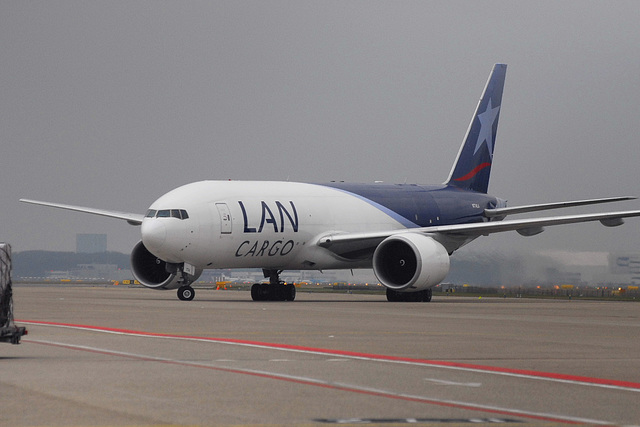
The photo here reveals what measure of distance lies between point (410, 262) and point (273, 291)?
564 centimetres

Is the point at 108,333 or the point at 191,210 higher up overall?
the point at 191,210

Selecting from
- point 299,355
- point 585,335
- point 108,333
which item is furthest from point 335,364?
point 585,335

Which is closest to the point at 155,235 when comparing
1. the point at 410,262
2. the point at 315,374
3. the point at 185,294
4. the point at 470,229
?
the point at 185,294

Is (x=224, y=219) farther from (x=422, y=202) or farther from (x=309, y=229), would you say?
(x=422, y=202)

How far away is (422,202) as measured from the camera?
49094 millimetres

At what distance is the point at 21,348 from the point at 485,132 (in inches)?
1595

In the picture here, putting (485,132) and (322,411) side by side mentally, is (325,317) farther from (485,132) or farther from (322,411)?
(485,132)

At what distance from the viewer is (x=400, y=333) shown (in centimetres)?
2241

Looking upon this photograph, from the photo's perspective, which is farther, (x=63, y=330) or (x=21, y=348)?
(x=63, y=330)

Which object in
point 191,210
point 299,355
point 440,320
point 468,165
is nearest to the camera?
point 299,355

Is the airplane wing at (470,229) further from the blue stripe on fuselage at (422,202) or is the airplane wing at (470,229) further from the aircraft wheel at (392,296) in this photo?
the blue stripe on fuselage at (422,202)

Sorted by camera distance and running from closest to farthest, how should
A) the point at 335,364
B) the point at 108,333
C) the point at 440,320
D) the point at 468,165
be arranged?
the point at 335,364 < the point at 108,333 < the point at 440,320 < the point at 468,165

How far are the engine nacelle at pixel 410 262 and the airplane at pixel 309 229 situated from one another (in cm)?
4

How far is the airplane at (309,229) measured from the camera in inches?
1581
